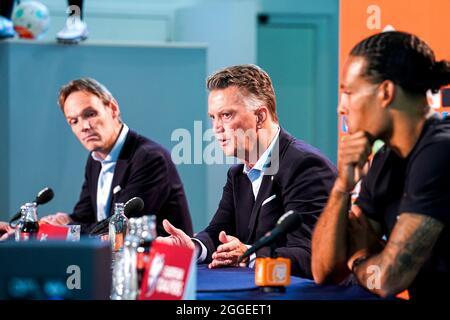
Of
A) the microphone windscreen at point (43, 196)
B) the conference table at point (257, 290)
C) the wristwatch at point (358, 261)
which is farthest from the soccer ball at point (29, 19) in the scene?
the wristwatch at point (358, 261)

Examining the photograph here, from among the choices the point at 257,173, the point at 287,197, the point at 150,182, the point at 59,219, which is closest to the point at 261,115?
the point at 257,173

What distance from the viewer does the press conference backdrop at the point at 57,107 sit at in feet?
18.1

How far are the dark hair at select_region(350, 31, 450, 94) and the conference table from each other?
0.52 metres

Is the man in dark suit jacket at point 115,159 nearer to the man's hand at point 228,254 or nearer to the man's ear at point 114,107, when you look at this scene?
the man's ear at point 114,107

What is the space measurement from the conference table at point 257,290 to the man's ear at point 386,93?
1.54ft

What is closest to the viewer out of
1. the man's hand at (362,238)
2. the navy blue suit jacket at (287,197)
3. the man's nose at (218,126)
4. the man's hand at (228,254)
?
the man's hand at (362,238)

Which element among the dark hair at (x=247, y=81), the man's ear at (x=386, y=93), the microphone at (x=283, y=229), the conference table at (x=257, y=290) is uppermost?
the dark hair at (x=247, y=81)

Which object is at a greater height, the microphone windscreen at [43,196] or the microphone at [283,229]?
the microphone at [283,229]

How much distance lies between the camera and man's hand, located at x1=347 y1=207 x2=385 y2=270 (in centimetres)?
228

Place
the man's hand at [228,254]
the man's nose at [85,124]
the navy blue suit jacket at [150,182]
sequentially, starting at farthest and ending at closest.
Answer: the man's nose at [85,124] → the navy blue suit jacket at [150,182] → the man's hand at [228,254]

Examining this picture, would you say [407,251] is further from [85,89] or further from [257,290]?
[85,89]

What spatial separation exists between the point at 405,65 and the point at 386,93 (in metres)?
0.08

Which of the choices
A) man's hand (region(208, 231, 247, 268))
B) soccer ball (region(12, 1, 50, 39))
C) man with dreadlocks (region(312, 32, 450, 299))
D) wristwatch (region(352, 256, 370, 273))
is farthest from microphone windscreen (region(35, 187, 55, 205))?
soccer ball (region(12, 1, 50, 39))
